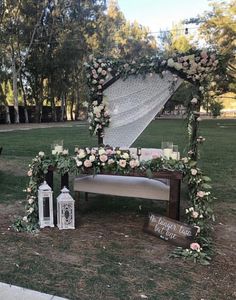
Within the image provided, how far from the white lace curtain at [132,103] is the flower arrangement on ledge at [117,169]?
1256mm

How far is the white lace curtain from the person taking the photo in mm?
5113

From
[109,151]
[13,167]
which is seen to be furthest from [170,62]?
[13,167]

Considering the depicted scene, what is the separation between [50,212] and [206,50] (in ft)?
9.33

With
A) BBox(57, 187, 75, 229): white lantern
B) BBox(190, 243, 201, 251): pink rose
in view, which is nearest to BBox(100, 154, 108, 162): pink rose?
BBox(57, 187, 75, 229): white lantern

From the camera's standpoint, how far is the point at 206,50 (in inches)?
186

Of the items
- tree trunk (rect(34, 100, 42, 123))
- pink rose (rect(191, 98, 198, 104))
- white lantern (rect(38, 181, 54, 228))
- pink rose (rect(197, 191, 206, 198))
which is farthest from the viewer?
tree trunk (rect(34, 100, 42, 123))

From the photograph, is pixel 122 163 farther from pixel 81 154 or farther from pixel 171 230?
pixel 171 230

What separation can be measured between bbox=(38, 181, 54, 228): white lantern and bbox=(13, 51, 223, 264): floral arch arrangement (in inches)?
3.5

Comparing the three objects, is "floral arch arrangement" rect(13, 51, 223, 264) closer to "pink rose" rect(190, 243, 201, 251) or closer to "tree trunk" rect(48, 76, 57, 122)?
"pink rose" rect(190, 243, 201, 251)

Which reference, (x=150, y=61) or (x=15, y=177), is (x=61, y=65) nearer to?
(x=15, y=177)

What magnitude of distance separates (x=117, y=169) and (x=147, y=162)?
1.10 ft

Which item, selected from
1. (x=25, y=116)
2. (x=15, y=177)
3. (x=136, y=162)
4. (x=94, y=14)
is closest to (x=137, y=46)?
(x=94, y=14)

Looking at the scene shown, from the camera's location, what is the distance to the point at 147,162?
394 centimetres

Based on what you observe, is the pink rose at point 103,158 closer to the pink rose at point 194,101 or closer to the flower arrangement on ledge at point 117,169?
the flower arrangement on ledge at point 117,169
